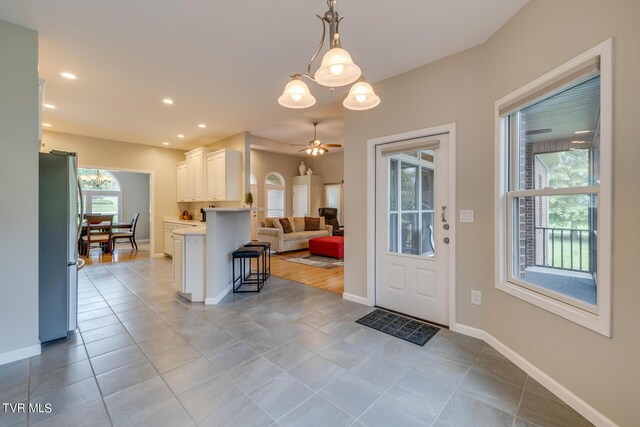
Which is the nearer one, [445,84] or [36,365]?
[36,365]

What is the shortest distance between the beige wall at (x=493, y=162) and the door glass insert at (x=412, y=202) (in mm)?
312

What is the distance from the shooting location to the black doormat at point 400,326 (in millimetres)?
2551

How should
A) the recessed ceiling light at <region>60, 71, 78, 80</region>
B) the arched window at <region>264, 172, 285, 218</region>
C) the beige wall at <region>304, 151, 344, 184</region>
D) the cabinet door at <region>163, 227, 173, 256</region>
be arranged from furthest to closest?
the beige wall at <region>304, 151, 344, 184</region> < the arched window at <region>264, 172, 285, 218</region> < the cabinet door at <region>163, 227, 173, 256</region> < the recessed ceiling light at <region>60, 71, 78, 80</region>

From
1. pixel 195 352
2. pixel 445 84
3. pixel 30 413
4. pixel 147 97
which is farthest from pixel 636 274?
pixel 147 97

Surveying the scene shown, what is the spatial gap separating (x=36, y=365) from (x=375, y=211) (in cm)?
333

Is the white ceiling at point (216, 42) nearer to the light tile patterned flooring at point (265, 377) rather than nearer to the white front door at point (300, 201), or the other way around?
the light tile patterned flooring at point (265, 377)

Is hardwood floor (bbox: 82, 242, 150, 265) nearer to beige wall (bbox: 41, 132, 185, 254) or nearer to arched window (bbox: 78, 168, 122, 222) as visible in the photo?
beige wall (bbox: 41, 132, 185, 254)

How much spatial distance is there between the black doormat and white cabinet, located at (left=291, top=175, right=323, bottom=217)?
22.4 ft

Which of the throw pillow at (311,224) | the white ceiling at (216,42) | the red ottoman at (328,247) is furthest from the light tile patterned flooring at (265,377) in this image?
the throw pillow at (311,224)

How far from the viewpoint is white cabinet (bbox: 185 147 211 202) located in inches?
242

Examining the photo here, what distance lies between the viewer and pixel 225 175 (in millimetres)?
5516

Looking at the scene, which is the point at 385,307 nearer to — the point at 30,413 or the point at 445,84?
the point at 445,84

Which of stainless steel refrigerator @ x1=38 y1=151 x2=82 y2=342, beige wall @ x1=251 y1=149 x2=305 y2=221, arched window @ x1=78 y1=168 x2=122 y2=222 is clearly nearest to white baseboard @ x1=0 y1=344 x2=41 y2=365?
stainless steel refrigerator @ x1=38 y1=151 x2=82 y2=342

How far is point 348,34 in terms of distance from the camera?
2400 millimetres
